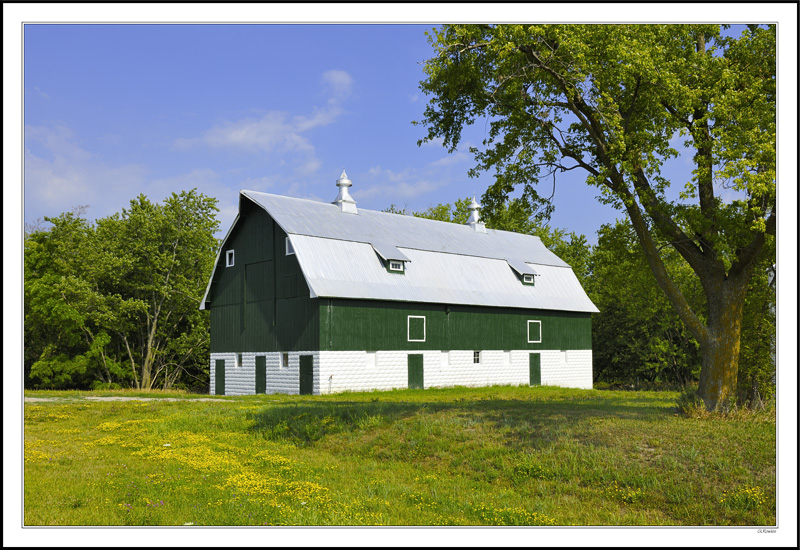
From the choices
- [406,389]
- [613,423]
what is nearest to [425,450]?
[613,423]

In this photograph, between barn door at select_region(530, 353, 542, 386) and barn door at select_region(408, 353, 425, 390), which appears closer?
barn door at select_region(408, 353, 425, 390)

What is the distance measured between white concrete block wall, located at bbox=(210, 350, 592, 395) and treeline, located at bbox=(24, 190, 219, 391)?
10430 mm

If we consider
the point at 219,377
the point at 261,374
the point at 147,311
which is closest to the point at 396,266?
the point at 261,374

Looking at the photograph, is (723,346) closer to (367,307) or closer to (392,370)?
(367,307)

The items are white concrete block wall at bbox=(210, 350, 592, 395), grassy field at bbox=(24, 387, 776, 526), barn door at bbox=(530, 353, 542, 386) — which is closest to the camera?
grassy field at bbox=(24, 387, 776, 526)

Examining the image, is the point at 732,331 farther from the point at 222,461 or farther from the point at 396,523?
the point at 222,461

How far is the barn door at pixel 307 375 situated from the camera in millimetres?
31328

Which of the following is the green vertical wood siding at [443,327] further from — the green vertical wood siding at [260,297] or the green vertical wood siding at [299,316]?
the green vertical wood siding at [260,297]

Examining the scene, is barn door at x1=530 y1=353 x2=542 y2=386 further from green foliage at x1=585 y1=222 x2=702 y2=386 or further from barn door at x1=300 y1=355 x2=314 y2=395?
barn door at x1=300 y1=355 x2=314 y2=395

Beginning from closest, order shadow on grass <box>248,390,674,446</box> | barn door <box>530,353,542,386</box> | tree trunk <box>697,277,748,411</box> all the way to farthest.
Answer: shadow on grass <box>248,390,674,446</box>
tree trunk <box>697,277,748,411</box>
barn door <box>530,353,542,386</box>

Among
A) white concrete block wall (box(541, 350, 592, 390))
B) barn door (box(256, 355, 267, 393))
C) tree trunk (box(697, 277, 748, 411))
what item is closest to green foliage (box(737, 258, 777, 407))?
tree trunk (box(697, 277, 748, 411))

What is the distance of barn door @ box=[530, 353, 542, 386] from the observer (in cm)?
4047

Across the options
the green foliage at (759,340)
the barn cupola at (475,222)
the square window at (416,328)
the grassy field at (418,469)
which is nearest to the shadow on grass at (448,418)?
the grassy field at (418,469)

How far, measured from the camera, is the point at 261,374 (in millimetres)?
34375
